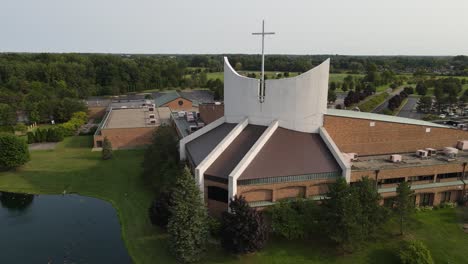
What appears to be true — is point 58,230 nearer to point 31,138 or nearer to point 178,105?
point 31,138

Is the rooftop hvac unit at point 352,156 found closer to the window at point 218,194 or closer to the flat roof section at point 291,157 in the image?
the flat roof section at point 291,157

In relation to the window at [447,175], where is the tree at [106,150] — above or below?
below

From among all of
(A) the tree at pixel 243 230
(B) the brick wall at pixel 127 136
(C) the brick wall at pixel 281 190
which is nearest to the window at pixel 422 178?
(C) the brick wall at pixel 281 190

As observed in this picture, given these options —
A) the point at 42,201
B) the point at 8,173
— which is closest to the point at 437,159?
the point at 42,201

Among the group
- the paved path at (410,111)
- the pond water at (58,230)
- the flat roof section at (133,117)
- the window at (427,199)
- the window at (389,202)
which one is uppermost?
the flat roof section at (133,117)

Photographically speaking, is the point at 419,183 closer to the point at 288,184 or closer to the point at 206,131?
the point at 288,184

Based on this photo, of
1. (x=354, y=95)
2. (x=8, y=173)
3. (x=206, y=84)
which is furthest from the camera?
(x=206, y=84)
